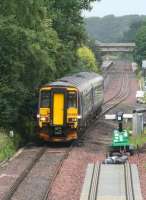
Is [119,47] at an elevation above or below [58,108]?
above

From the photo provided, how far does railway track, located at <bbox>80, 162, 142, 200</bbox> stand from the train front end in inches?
282

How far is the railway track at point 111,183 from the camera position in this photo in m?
16.0

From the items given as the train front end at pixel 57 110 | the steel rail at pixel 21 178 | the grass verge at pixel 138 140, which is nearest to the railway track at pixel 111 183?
the steel rail at pixel 21 178

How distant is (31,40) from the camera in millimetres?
28703

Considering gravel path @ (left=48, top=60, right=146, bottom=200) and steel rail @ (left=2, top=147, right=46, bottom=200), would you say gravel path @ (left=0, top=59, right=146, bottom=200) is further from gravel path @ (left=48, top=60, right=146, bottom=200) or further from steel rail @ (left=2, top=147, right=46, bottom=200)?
steel rail @ (left=2, top=147, right=46, bottom=200)

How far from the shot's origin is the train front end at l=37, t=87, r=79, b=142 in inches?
1086

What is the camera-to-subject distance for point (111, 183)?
17594 mm

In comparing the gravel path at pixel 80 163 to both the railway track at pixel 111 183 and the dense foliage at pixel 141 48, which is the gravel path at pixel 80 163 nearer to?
the railway track at pixel 111 183

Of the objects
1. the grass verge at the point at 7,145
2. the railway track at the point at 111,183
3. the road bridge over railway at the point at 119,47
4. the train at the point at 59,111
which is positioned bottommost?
the railway track at the point at 111,183

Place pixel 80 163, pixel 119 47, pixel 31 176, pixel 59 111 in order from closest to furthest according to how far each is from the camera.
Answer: pixel 31 176 → pixel 80 163 → pixel 59 111 → pixel 119 47

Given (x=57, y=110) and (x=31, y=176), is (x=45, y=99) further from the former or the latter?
(x=31, y=176)

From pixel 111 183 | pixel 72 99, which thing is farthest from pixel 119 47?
pixel 111 183

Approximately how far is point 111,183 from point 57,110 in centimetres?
1035

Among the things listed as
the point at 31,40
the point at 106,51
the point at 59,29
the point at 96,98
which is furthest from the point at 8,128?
the point at 106,51
